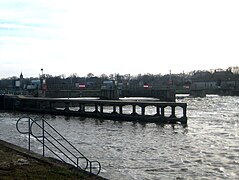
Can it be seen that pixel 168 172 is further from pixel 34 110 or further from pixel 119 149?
pixel 34 110

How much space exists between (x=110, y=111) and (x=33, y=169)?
5586 cm

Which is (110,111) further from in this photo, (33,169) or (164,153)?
(33,169)

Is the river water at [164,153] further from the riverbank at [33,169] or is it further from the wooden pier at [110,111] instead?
the wooden pier at [110,111]

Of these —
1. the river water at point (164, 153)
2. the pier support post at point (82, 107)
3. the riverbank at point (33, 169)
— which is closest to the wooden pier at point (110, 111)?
the pier support post at point (82, 107)

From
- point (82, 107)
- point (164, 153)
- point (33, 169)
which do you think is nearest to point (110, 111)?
point (82, 107)

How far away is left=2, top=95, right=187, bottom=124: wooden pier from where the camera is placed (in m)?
48.0

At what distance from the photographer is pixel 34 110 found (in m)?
68.2

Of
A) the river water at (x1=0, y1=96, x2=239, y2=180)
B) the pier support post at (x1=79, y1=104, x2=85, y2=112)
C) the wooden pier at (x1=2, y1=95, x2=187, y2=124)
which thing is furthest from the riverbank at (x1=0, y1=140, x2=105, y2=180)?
the pier support post at (x1=79, y1=104, x2=85, y2=112)

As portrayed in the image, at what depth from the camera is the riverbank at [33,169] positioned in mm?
11930

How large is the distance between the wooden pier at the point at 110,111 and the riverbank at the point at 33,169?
32045 mm

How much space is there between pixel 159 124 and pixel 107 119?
33.2 feet

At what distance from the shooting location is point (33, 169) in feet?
42.4

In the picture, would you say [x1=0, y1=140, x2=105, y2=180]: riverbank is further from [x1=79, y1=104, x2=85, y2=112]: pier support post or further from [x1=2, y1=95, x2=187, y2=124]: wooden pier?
[x1=79, y1=104, x2=85, y2=112]: pier support post

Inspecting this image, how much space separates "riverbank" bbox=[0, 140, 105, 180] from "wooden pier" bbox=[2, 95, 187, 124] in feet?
105
